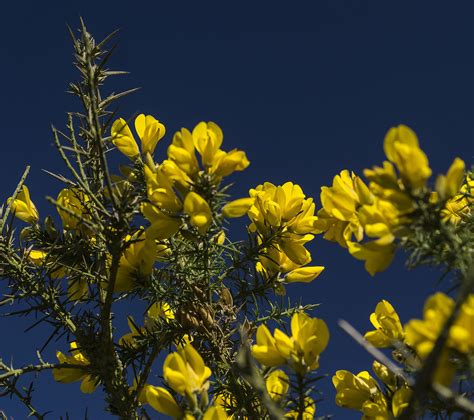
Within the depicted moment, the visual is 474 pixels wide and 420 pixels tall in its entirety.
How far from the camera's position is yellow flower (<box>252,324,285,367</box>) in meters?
1.04

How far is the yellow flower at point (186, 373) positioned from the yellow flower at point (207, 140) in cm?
37

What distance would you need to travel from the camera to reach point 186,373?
39.4 inches

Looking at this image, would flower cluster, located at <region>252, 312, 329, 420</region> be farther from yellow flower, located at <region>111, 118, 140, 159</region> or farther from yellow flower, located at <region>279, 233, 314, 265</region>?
yellow flower, located at <region>111, 118, 140, 159</region>

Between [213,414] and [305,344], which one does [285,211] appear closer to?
[305,344]

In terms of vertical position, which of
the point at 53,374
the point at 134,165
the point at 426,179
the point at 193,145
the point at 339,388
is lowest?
the point at 339,388

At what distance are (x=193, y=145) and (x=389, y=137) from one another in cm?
39

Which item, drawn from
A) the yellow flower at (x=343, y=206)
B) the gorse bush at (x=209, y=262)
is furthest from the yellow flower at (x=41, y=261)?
the yellow flower at (x=343, y=206)

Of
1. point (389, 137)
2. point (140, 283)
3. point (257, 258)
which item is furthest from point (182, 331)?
point (389, 137)

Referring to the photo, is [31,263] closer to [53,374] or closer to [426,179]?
[53,374]

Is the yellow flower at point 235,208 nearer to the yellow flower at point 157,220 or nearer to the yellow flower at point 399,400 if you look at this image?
the yellow flower at point 157,220

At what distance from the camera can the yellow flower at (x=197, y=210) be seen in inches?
42.1

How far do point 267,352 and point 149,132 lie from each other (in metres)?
0.75

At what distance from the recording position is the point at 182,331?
1.43 meters

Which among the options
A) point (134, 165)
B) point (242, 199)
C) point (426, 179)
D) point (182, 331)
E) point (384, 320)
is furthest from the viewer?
point (134, 165)
